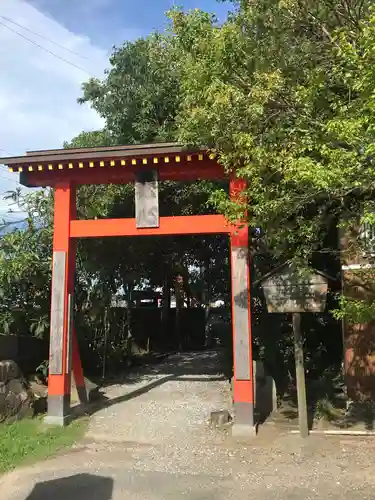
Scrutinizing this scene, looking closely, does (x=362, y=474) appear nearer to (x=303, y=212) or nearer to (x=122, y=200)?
(x=303, y=212)

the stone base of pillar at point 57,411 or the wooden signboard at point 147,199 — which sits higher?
the wooden signboard at point 147,199

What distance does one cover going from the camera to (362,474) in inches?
230

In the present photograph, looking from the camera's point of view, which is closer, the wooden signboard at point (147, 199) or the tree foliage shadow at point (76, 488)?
the tree foliage shadow at point (76, 488)

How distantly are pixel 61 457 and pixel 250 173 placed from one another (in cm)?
467

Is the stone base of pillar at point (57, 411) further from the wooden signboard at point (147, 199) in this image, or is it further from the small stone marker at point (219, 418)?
the wooden signboard at point (147, 199)

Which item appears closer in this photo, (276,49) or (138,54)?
(276,49)

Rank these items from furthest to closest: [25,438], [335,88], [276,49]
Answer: [25,438], [276,49], [335,88]

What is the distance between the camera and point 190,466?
21.0ft

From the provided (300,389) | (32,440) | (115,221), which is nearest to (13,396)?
(32,440)

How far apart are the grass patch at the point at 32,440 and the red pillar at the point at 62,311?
0.91 ft

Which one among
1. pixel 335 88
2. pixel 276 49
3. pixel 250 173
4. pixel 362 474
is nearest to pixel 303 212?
pixel 250 173

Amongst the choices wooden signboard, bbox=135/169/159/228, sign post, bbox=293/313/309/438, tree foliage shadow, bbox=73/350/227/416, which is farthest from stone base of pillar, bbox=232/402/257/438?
wooden signboard, bbox=135/169/159/228

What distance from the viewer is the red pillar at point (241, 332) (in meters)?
7.87

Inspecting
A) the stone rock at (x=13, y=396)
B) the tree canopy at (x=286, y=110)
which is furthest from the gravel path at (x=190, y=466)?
the tree canopy at (x=286, y=110)
